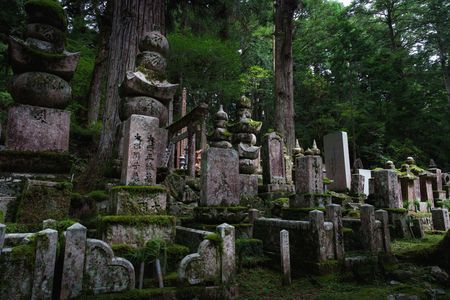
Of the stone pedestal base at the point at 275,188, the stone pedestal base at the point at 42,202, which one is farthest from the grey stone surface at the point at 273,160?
the stone pedestal base at the point at 42,202

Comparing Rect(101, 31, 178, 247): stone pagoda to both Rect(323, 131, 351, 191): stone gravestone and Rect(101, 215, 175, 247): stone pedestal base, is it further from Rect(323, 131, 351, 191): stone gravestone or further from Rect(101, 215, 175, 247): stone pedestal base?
Rect(323, 131, 351, 191): stone gravestone

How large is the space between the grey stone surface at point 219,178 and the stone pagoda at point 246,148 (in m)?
3.51

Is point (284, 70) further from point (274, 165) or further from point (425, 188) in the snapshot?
point (425, 188)

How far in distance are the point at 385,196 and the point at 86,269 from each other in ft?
28.9

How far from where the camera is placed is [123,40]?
8312 mm

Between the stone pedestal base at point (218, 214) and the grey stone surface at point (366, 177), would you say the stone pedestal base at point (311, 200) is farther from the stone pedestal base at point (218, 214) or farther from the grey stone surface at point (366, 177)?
the grey stone surface at point (366, 177)

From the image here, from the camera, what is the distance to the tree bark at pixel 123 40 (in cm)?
802

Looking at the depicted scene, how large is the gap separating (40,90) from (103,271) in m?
3.98

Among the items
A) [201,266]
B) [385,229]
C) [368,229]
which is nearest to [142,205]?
[201,266]

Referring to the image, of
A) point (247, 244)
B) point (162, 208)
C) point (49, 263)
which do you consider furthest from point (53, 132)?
point (247, 244)

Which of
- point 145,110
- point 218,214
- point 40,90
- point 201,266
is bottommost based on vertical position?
point 201,266

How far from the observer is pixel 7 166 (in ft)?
17.4

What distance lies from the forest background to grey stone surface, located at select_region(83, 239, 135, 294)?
537 inches

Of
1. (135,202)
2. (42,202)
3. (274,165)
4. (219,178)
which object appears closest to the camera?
(135,202)
